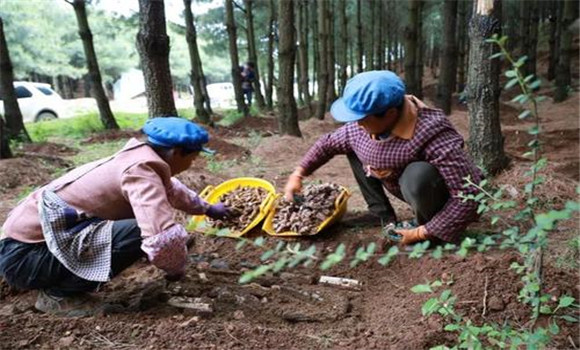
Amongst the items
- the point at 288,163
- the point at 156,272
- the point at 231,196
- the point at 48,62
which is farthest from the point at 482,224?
the point at 48,62

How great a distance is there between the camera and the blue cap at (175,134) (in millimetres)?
2062

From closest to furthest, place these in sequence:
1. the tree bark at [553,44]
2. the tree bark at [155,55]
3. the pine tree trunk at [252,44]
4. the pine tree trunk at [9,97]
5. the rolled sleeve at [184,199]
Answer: the rolled sleeve at [184,199] → the tree bark at [155,55] → the pine tree trunk at [9,97] → the pine tree trunk at [252,44] → the tree bark at [553,44]

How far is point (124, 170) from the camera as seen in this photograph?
6.49ft

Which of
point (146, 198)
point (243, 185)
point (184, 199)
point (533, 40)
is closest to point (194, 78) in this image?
point (243, 185)

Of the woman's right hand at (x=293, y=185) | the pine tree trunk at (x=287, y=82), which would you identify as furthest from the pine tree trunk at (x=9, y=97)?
the woman's right hand at (x=293, y=185)

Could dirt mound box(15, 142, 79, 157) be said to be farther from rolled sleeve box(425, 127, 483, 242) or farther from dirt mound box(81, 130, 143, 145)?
rolled sleeve box(425, 127, 483, 242)

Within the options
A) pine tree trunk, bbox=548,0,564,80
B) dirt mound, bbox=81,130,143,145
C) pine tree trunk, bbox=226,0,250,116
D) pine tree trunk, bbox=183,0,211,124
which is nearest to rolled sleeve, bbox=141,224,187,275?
dirt mound, bbox=81,130,143,145

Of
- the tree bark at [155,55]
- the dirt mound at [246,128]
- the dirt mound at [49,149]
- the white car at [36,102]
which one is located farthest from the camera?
the white car at [36,102]

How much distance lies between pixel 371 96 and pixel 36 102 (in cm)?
1456

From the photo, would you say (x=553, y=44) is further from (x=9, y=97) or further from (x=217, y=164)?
(x=9, y=97)

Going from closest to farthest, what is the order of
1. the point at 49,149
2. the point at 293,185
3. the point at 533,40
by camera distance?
the point at 293,185
the point at 49,149
the point at 533,40

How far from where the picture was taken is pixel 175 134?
2.06 m

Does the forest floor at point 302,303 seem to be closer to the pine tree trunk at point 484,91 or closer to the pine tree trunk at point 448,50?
the pine tree trunk at point 484,91

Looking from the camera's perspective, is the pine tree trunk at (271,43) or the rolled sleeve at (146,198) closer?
the rolled sleeve at (146,198)
